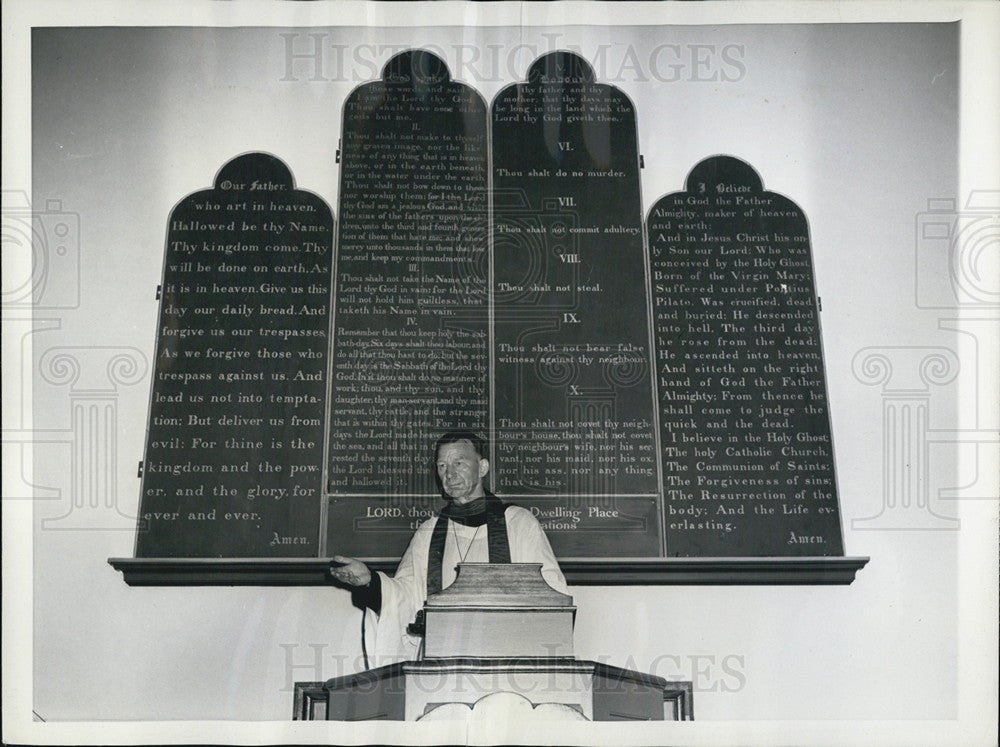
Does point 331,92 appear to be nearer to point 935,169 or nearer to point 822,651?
point 935,169

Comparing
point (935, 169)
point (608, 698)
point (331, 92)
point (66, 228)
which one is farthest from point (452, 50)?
point (608, 698)

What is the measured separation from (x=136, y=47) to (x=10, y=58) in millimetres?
543

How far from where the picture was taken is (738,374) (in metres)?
5.29

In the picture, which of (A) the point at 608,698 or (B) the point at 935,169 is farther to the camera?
(B) the point at 935,169

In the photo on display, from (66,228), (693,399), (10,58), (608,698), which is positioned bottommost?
(608,698)

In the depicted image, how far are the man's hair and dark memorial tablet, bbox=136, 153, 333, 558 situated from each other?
50 cm

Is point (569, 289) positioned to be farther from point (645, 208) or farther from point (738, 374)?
point (738, 374)

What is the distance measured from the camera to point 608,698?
5.00 meters

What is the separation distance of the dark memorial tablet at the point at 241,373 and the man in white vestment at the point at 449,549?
38cm

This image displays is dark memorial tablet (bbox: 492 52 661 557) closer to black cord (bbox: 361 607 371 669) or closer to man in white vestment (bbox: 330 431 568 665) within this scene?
man in white vestment (bbox: 330 431 568 665)

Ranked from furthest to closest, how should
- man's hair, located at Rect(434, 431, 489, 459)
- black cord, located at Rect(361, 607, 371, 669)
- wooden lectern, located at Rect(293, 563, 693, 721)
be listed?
man's hair, located at Rect(434, 431, 489, 459) < black cord, located at Rect(361, 607, 371, 669) < wooden lectern, located at Rect(293, 563, 693, 721)

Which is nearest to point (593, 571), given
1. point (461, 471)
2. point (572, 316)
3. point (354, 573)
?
point (461, 471)

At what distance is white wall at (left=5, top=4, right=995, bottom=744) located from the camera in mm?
5086

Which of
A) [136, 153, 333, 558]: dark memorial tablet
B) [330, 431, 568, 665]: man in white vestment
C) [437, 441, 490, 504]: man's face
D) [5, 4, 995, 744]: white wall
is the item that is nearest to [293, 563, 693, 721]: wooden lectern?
[330, 431, 568, 665]: man in white vestment
